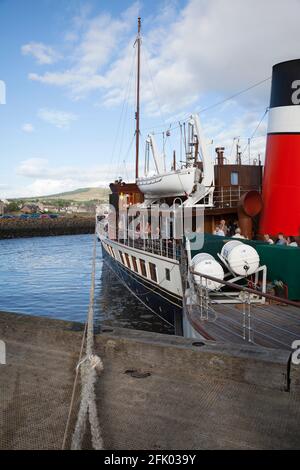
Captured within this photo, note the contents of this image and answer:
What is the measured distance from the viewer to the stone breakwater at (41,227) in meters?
97.2

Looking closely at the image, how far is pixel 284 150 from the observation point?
13969 millimetres

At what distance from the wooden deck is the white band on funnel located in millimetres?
6362

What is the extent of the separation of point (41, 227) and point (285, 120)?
316 feet

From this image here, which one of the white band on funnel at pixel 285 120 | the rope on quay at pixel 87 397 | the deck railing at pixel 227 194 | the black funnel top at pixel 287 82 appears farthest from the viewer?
the deck railing at pixel 227 194

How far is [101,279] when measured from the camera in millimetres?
36094

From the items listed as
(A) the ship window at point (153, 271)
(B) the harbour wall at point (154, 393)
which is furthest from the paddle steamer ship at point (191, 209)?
(B) the harbour wall at point (154, 393)

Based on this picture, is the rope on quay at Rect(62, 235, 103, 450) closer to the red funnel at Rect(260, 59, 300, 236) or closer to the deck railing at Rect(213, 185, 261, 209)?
the red funnel at Rect(260, 59, 300, 236)

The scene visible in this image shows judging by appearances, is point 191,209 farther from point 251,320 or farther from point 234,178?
point 251,320

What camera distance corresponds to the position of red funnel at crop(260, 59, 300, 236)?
13655 millimetres

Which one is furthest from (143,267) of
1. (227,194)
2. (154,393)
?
(154,393)

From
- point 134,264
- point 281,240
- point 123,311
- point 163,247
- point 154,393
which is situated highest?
point 281,240

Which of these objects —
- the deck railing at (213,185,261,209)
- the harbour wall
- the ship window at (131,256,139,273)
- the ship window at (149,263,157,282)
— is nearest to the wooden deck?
the harbour wall

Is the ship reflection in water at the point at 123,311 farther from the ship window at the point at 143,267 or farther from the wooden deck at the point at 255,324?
the wooden deck at the point at 255,324

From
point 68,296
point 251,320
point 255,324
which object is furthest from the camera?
point 68,296
